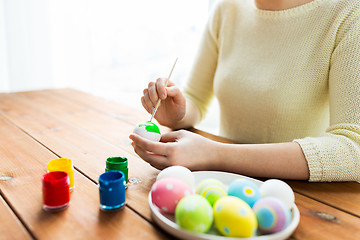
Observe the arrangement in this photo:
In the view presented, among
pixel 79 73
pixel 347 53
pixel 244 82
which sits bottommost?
pixel 79 73

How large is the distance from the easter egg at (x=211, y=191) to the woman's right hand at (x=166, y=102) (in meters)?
0.42

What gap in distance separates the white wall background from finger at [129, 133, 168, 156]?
1.90m

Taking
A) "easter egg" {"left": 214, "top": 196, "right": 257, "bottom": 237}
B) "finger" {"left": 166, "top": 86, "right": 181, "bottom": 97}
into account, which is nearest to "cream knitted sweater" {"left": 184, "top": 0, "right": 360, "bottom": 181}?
"finger" {"left": 166, "top": 86, "right": 181, "bottom": 97}

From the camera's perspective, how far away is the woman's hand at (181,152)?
2.77 feet

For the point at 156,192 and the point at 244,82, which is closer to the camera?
the point at 156,192

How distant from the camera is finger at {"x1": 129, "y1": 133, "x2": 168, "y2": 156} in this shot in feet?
2.75

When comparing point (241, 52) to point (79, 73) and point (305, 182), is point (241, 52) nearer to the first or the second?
point (305, 182)

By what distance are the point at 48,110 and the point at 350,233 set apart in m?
1.26

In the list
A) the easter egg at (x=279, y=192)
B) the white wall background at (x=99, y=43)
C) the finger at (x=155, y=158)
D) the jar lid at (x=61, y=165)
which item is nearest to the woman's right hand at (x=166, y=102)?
the finger at (x=155, y=158)

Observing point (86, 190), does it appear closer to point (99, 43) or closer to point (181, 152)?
point (181, 152)

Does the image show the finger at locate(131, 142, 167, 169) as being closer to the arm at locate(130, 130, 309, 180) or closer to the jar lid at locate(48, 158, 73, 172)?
the arm at locate(130, 130, 309, 180)

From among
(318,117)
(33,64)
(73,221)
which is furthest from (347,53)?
(33,64)

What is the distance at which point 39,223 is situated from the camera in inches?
26.0

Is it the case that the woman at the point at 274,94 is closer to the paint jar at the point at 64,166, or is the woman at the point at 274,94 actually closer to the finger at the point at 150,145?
the finger at the point at 150,145
